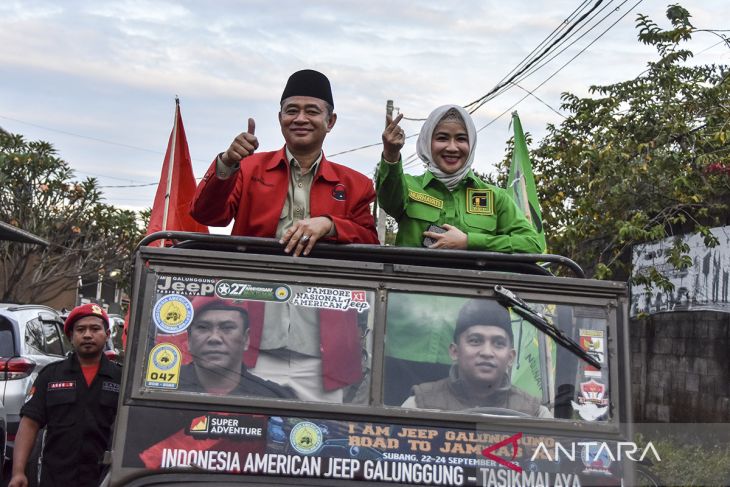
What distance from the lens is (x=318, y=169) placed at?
4.51 m


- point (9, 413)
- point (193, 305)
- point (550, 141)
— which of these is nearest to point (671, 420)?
point (550, 141)

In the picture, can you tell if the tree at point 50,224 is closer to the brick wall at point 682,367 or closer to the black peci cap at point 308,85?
the brick wall at point 682,367

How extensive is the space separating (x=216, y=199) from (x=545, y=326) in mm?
1456

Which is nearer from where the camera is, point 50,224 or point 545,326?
point 545,326

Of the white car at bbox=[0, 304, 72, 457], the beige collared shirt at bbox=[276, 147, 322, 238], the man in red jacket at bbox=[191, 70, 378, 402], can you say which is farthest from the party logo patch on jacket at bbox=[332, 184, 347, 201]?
the white car at bbox=[0, 304, 72, 457]

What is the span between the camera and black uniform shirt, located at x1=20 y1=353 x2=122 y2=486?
5.13m

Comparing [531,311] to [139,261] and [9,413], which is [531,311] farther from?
[9,413]

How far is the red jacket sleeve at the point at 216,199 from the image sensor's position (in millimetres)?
4121

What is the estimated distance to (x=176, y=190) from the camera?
651 centimetres

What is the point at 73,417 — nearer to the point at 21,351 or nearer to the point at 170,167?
the point at 170,167

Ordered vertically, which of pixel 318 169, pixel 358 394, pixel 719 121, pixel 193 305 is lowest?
pixel 358 394

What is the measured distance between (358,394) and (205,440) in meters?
0.55

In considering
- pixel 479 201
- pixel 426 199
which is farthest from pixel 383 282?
pixel 479 201

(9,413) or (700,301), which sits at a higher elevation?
(700,301)
